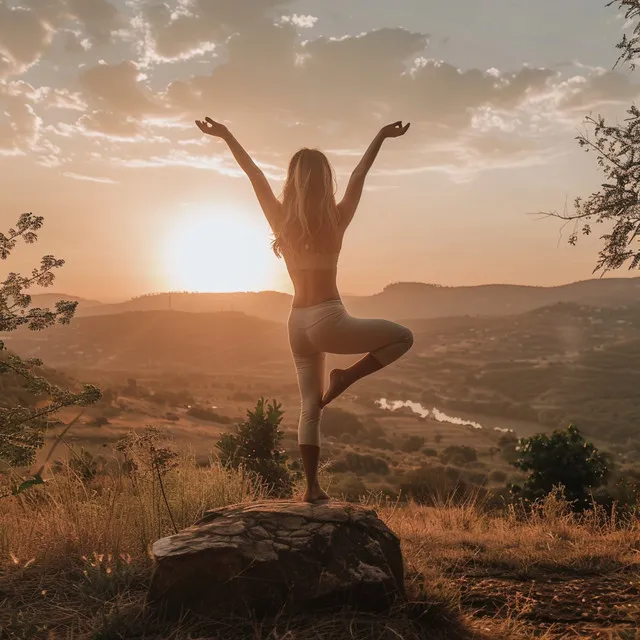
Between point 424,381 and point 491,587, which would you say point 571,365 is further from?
point 491,587

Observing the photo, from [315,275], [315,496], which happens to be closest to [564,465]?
[315,496]

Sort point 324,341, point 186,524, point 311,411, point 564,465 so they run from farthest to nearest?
point 564,465 → point 186,524 → point 311,411 → point 324,341

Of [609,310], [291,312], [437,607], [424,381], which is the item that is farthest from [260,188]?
[609,310]

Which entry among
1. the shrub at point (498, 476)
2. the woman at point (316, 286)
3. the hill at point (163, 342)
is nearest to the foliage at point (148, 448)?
the woman at point (316, 286)

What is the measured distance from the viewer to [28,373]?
5.64m

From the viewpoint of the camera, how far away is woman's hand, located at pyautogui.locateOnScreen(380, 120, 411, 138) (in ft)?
18.3

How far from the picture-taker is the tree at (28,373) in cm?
536

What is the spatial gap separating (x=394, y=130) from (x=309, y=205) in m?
1.26

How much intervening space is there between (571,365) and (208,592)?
135282 millimetres

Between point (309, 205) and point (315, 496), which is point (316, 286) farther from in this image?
point (315, 496)

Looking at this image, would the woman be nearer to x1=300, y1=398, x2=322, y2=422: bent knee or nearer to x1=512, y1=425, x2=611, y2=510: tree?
x1=300, y1=398, x2=322, y2=422: bent knee

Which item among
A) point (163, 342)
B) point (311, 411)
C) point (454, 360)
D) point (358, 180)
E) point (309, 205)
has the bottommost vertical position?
point (454, 360)

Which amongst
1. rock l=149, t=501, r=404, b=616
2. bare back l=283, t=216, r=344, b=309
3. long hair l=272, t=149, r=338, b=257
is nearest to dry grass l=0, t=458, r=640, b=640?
rock l=149, t=501, r=404, b=616

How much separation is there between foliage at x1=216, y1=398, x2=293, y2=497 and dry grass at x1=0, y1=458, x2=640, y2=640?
1.67m
